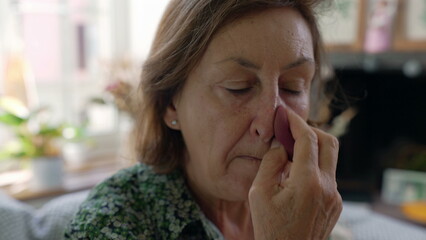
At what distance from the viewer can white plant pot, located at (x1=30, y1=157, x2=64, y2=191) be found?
1771 millimetres

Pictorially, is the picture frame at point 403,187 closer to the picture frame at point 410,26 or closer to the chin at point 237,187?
the picture frame at point 410,26

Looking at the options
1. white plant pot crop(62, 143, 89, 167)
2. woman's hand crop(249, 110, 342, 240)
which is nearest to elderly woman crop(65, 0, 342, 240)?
woman's hand crop(249, 110, 342, 240)

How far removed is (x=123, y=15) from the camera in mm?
2484

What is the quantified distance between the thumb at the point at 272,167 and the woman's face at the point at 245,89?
3 cm

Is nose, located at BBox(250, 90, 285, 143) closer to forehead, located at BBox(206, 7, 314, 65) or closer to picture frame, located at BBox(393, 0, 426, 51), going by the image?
forehead, located at BBox(206, 7, 314, 65)

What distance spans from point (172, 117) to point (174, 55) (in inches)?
5.8

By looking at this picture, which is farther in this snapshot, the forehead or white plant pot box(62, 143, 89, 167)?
white plant pot box(62, 143, 89, 167)

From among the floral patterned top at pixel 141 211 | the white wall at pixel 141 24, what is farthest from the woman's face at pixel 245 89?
the white wall at pixel 141 24

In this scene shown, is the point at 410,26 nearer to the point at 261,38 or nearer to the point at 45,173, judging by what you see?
the point at 261,38

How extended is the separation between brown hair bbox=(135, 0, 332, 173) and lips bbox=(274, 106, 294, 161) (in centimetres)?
20

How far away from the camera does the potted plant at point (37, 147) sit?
5.67 ft

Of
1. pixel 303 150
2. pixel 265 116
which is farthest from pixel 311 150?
pixel 265 116

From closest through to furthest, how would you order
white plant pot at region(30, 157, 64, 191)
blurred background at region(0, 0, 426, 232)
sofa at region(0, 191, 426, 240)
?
sofa at region(0, 191, 426, 240) < white plant pot at region(30, 157, 64, 191) < blurred background at region(0, 0, 426, 232)

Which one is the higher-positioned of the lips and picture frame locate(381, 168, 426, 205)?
the lips
